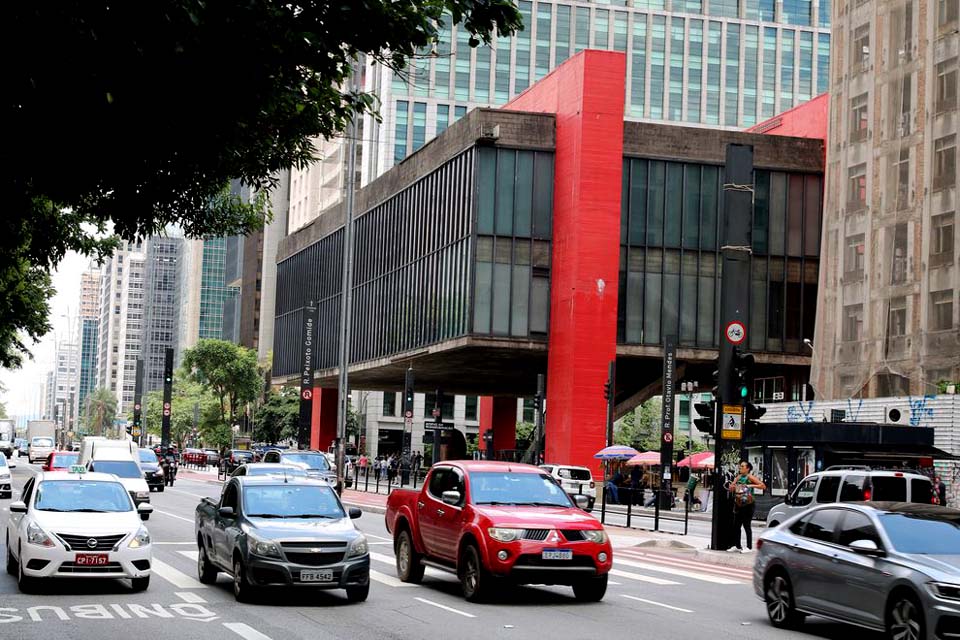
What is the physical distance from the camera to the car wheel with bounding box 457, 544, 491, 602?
16.1 meters

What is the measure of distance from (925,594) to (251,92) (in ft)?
24.8

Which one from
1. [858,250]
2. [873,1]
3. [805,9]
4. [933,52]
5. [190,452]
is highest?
[805,9]

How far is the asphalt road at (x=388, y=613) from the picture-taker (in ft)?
44.6

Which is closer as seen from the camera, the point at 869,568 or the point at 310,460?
the point at 869,568

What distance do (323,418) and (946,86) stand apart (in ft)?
169

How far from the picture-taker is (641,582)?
20.5 meters

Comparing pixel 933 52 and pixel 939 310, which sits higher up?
pixel 933 52

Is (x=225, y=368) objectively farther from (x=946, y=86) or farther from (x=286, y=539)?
(x=286, y=539)

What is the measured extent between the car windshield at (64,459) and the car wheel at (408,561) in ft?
89.2

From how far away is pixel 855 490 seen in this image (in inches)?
966

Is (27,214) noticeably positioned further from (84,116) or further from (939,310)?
(939,310)

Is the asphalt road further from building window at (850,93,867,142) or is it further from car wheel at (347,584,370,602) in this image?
building window at (850,93,867,142)

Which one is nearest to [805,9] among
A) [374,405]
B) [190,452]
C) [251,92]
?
[374,405]

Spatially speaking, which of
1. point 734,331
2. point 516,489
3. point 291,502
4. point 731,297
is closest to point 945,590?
point 516,489
